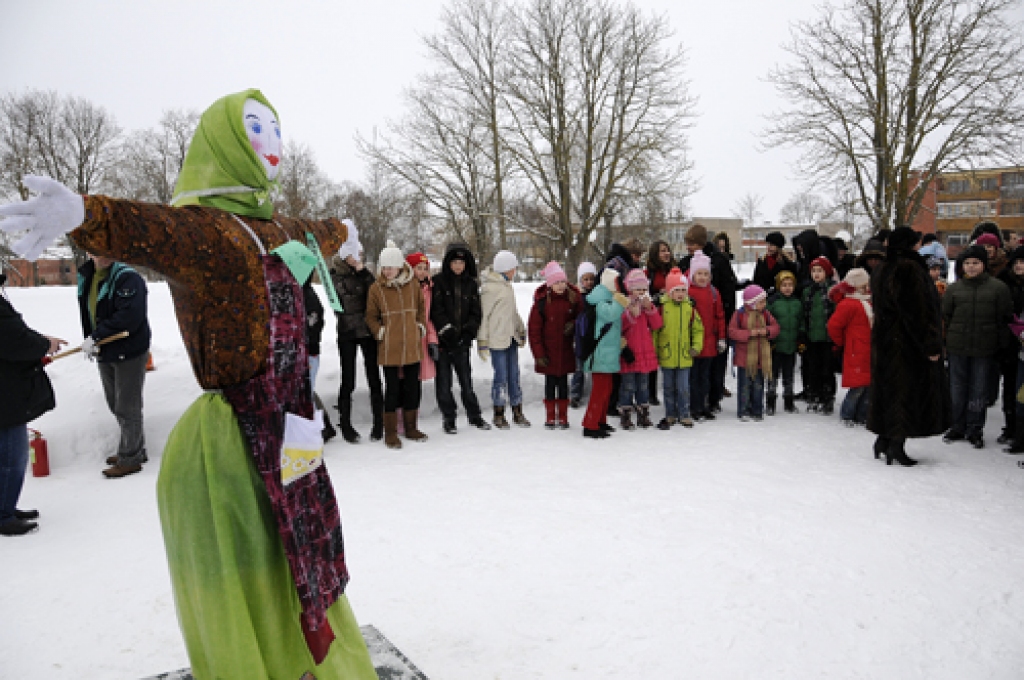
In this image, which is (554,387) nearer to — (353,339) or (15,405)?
(353,339)

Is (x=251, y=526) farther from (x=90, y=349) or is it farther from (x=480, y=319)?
(x=480, y=319)

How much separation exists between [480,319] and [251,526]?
19.0ft

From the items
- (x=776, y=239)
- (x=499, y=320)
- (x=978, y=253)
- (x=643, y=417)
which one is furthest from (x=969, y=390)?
(x=499, y=320)

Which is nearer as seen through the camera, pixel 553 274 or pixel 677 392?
pixel 553 274

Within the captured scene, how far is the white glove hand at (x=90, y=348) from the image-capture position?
5819 millimetres

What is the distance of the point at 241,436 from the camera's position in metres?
2.23

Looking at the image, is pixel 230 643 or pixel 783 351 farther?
pixel 783 351

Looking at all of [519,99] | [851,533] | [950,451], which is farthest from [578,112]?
[851,533]

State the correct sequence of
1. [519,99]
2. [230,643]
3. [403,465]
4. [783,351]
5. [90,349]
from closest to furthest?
[230,643] → [90,349] → [403,465] → [783,351] → [519,99]

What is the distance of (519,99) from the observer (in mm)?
16922

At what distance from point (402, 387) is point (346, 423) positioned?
76cm

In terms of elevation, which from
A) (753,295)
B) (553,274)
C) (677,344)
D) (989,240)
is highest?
(989,240)

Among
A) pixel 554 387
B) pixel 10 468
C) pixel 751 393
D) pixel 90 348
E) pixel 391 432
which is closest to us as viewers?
pixel 10 468

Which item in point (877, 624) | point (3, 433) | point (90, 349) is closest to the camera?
point (877, 624)
